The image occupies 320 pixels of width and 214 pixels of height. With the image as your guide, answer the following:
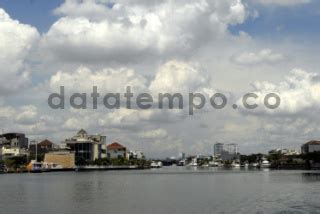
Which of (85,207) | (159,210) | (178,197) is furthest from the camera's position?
(178,197)

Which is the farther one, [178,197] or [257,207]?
[178,197]

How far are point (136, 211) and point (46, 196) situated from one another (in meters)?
30.1

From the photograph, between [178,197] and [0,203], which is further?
[178,197]

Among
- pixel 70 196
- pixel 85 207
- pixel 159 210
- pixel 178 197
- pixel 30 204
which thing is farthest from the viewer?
pixel 70 196

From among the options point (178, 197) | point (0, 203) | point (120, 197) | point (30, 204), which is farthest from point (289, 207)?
point (0, 203)

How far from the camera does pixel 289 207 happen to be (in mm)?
67750

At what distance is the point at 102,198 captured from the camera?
83812 millimetres

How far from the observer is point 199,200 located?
255 feet

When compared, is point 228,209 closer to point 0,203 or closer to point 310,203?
point 310,203

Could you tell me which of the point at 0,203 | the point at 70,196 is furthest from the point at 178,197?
the point at 0,203

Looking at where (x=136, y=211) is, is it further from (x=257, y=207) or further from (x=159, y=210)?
(x=257, y=207)

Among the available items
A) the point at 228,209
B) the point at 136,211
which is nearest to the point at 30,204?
the point at 136,211

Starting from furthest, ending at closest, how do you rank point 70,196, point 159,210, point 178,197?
point 70,196
point 178,197
point 159,210

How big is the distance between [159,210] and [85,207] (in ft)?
35.9
